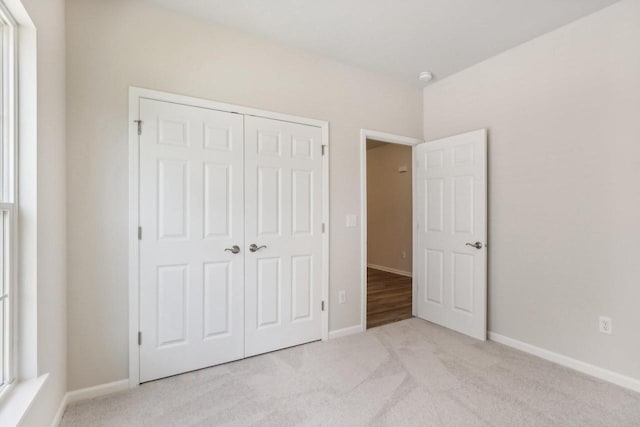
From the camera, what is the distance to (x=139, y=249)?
2186 mm

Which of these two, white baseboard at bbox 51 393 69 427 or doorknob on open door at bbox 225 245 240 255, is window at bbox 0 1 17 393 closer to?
white baseboard at bbox 51 393 69 427

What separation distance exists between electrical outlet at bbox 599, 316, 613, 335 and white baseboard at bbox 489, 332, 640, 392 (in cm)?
28

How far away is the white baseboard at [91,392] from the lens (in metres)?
1.95

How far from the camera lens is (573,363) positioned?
244 centimetres

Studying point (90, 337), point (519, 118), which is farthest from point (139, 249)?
point (519, 118)

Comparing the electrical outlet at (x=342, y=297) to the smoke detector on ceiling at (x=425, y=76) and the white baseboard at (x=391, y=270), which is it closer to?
the smoke detector on ceiling at (x=425, y=76)

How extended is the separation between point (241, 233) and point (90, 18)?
1.79 meters

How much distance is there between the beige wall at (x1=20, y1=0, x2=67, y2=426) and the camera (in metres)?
1.50

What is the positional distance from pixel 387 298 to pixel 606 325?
8.10ft

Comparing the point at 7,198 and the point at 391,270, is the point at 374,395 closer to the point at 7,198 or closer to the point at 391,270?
the point at 7,198

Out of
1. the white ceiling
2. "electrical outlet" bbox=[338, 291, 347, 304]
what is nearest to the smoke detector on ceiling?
the white ceiling

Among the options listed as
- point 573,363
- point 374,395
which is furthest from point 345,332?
point 573,363

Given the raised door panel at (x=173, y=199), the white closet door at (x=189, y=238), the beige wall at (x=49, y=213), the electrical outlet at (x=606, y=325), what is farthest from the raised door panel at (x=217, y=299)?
the electrical outlet at (x=606, y=325)

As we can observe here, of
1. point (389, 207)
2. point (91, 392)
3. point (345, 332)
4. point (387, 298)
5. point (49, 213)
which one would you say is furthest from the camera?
point (389, 207)
